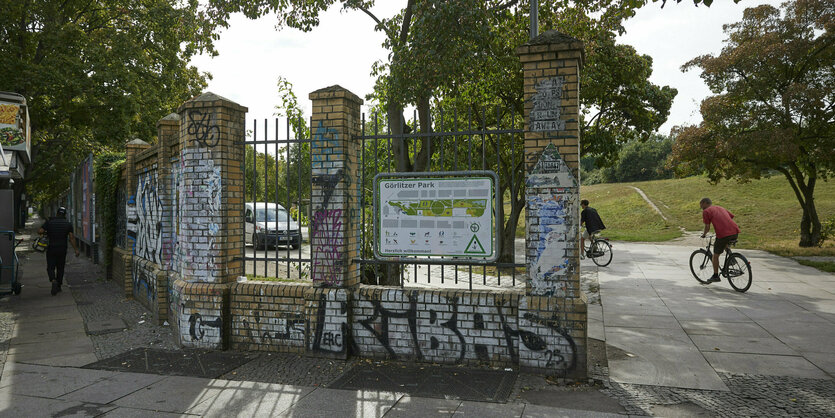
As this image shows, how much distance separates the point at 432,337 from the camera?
17.2ft

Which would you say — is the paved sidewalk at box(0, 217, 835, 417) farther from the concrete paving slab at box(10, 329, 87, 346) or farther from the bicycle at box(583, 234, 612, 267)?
the bicycle at box(583, 234, 612, 267)

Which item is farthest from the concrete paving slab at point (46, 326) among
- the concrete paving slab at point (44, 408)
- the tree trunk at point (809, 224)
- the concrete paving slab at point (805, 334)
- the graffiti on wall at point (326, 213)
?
the tree trunk at point (809, 224)

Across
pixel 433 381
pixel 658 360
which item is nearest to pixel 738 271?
pixel 658 360

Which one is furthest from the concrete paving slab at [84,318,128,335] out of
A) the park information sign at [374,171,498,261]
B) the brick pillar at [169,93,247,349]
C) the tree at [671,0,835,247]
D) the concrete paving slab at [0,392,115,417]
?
the tree at [671,0,835,247]

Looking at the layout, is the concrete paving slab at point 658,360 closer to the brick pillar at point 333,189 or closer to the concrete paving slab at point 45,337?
the brick pillar at point 333,189

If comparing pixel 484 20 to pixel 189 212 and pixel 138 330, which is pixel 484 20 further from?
pixel 138 330

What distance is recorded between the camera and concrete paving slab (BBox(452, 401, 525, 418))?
3.97 meters

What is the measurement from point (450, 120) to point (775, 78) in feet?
38.8

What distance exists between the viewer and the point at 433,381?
4738 mm

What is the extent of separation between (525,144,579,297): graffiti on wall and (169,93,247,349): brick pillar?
3.48m

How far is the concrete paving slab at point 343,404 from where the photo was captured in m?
4.04

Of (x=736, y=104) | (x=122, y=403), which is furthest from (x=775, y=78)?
(x=122, y=403)

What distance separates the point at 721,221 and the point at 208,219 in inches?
351

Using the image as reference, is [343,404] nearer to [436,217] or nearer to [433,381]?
[433,381]
